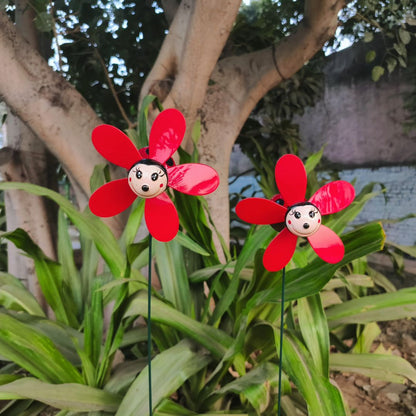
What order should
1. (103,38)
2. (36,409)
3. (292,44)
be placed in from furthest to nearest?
1. (103,38)
2. (292,44)
3. (36,409)

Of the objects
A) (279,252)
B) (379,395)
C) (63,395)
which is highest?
(279,252)

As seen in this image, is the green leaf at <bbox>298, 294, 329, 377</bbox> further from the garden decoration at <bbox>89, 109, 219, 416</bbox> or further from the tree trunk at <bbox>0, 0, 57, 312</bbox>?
the tree trunk at <bbox>0, 0, 57, 312</bbox>

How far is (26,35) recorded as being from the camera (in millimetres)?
1289

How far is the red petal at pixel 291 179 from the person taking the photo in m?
0.45

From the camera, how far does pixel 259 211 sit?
466 mm

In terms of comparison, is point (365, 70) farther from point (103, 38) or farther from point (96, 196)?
point (96, 196)

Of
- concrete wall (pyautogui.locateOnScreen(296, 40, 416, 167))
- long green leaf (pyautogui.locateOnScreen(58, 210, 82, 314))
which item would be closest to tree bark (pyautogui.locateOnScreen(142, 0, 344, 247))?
long green leaf (pyautogui.locateOnScreen(58, 210, 82, 314))

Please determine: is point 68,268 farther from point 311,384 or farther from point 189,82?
point 311,384

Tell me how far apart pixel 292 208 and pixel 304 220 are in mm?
21

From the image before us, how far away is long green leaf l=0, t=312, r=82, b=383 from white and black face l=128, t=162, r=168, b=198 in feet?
1.35

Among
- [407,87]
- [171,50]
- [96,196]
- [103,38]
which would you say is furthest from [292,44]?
[407,87]

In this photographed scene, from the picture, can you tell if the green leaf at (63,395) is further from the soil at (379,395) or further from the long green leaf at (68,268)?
the soil at (379,395)

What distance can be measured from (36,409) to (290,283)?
566 millimetres

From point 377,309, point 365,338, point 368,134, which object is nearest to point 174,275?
point 377,309
